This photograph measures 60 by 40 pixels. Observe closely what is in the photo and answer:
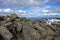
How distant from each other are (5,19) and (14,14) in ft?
3.44

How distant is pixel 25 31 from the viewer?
12328 millimetres

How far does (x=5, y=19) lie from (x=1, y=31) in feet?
7.09

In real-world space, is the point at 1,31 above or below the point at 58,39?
above

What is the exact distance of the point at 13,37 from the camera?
40.0ft

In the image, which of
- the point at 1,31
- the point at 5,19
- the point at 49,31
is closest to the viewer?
the point at 1,31

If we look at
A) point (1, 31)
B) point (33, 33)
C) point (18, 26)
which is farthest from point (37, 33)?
point (1, 31)

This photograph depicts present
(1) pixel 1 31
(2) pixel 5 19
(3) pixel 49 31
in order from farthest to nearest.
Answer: (2) pixel 5 19, (3) pixel 49 31, (1) pixel 1 31

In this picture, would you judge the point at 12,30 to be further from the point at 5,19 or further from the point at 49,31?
the point at 49,31

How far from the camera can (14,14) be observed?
1454 centimetres

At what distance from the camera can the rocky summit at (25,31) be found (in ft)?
39.6

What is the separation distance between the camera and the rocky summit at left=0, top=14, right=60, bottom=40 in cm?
1207

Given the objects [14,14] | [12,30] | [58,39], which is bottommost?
[58,39]

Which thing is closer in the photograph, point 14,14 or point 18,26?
point 18,26

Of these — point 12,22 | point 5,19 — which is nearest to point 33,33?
point 12,22
